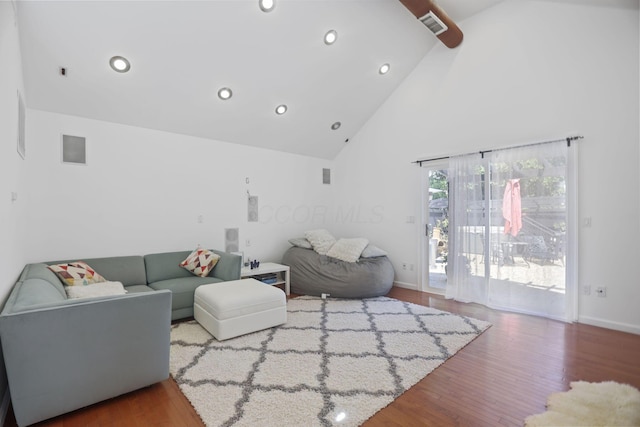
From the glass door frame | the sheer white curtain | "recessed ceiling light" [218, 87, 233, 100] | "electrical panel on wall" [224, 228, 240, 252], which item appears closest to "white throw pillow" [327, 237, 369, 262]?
the glass door frame

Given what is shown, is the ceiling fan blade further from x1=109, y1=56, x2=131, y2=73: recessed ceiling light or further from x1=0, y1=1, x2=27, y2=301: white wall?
x1=0, y1=1, x2=27, y2=301: white wall

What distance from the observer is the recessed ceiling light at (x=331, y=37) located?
3.56 meters

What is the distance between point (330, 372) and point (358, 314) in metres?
1.39

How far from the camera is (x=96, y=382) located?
185cm

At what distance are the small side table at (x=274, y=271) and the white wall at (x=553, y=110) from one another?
73.1 inches

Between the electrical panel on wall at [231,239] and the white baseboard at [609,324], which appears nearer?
the white baseboard at [609,324]

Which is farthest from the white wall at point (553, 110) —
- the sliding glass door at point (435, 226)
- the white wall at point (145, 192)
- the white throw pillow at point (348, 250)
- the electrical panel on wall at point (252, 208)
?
the electrical panel on wall at point (252, 208)

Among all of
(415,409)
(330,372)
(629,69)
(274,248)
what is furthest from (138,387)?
(629,69)

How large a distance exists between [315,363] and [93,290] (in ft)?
6.85

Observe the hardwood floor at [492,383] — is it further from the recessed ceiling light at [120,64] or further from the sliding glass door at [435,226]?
the recessed ceiling light at [120,64]

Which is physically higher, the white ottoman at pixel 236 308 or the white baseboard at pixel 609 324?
the white ottoman at pixel 236 308

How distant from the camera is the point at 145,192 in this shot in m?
3.86

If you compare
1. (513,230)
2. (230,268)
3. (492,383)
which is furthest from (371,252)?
(492,383)

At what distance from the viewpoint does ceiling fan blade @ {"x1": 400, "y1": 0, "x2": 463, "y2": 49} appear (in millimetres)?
3303
